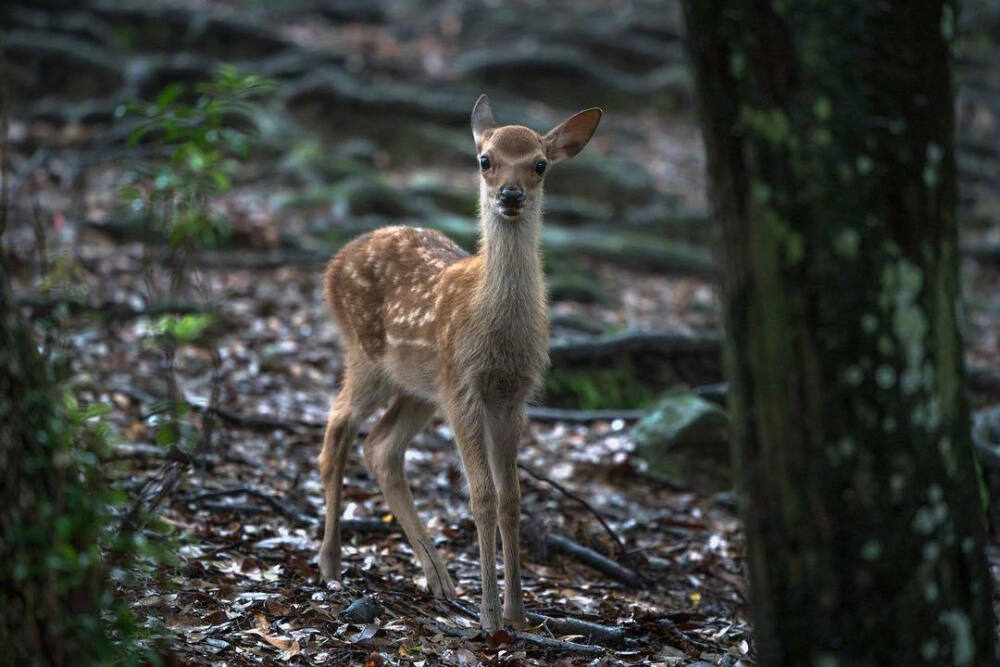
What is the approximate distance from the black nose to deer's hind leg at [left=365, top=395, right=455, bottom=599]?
130cm

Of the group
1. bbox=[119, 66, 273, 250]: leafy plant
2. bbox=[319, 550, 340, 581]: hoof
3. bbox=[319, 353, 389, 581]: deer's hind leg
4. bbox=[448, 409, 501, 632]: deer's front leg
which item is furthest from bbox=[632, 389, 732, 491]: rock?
bbox=[119, 66, 273, 250]: leafy plant

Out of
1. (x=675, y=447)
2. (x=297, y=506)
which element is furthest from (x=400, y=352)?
(x=675, y=447)

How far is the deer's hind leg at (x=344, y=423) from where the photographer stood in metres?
5.55

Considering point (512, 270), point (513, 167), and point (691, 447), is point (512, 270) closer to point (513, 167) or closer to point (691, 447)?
point (513, 167)

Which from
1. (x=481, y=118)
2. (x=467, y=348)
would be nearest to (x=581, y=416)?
(x=481, y=118)

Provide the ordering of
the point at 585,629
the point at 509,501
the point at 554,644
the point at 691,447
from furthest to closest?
1. the point at 691,447
2. the point at 509,501
3. the point at 585,629
4. the point at 554,644

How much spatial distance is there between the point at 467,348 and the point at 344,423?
98 cm

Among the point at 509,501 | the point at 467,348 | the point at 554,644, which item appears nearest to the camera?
the point at 554,644

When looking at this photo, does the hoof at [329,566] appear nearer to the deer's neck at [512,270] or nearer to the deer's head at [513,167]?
the deer's neck at [512,270]

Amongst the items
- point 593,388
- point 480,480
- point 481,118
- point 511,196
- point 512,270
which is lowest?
point 593,388

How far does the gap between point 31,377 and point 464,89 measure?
14.0m

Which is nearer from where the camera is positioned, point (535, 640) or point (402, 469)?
point (535, 640)

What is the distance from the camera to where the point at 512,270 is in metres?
5.30

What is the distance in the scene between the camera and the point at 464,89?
16.4 m
